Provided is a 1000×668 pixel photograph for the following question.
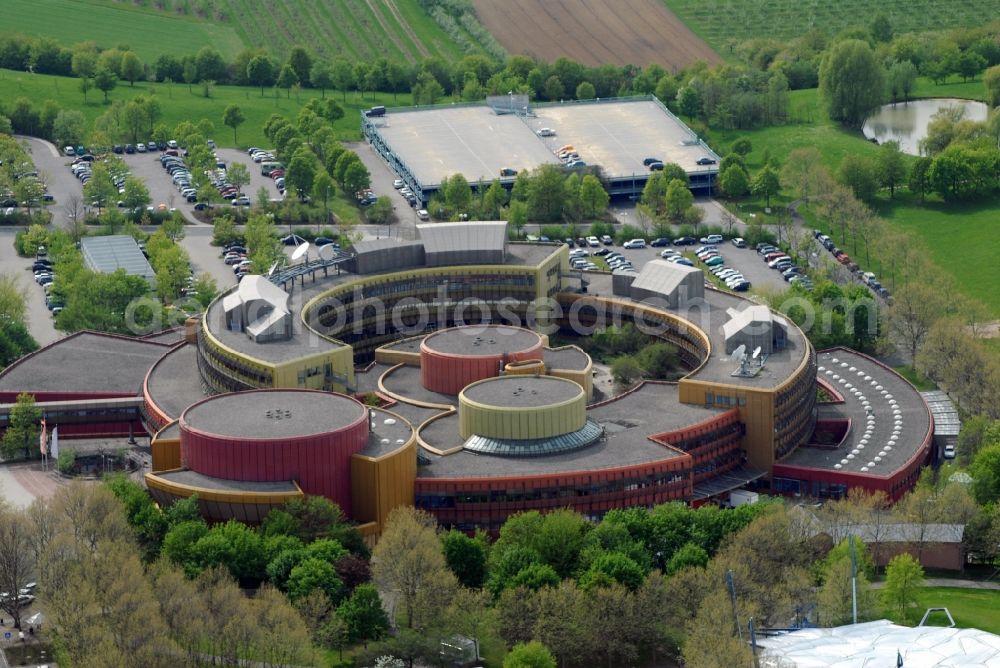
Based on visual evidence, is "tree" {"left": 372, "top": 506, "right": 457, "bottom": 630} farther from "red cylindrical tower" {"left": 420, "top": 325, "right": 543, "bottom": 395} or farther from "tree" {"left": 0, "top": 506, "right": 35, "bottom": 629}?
"red cylindrical tower" {"left": 420, "top": 325, "right": 543, "bottom": 395}

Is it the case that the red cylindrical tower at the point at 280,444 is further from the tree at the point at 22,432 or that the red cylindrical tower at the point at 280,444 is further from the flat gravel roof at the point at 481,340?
the flat gravel roof at the point at 481,340

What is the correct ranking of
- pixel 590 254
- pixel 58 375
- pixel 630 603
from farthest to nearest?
pixel 590 254 < pixel 58 375 < pixel 630 603

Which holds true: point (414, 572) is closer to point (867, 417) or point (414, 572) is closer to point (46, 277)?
point (867, 417)

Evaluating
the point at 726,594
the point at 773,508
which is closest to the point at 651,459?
the point at 773,508

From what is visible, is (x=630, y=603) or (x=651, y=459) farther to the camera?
(x=651, y=459)

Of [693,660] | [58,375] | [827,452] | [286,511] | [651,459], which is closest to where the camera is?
[693,660]

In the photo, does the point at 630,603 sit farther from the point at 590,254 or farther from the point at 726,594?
the point at 590,254

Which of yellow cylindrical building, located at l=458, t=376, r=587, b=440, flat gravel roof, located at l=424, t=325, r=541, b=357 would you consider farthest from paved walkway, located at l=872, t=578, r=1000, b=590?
flat gravel roof, located at l=424, t=325, r=541, b=357

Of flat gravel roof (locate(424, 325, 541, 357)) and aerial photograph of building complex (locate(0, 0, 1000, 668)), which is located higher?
flat gravel roof (locate(424, 325, 541, 357))
